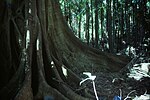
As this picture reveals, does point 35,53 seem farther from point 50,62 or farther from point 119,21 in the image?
point 119,21

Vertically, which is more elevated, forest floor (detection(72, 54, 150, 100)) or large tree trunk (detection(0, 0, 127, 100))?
large tree trunk (detection(0, 0, 127, 100))

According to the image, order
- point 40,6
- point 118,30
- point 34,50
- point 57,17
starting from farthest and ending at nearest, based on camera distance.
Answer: point 118,30, point 57,17, point 40,6, point 34,50

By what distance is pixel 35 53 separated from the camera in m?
5.23

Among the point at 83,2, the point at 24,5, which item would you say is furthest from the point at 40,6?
the point at 83,2

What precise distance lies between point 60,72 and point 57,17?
1.53 meters

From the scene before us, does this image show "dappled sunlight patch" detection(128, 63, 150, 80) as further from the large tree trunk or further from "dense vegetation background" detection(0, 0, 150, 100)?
the large tree trunk

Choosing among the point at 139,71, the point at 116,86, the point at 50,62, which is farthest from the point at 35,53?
the point at 139,71

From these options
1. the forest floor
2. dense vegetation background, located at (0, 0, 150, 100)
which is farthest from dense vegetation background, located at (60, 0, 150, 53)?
the forest floor

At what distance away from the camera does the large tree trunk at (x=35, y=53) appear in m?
4.87

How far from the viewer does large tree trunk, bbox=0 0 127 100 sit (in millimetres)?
4871

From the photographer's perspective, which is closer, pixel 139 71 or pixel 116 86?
pixel 116 86

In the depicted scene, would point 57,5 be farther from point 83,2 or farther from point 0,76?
point 83,2

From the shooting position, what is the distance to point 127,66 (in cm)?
725

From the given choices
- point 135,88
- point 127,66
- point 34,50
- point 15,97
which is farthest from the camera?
point 127,66
